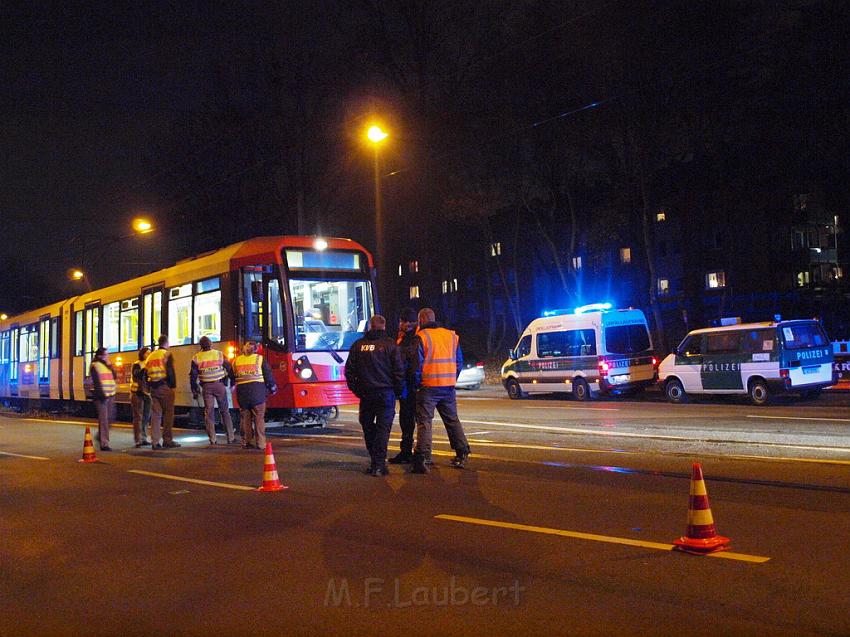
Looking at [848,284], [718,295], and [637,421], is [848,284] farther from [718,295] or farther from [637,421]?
[637,421]

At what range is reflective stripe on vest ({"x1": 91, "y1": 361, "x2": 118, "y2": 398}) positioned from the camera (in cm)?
1458

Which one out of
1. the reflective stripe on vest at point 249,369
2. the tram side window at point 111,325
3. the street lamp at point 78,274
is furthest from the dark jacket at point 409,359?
the street lamp at point 78,274

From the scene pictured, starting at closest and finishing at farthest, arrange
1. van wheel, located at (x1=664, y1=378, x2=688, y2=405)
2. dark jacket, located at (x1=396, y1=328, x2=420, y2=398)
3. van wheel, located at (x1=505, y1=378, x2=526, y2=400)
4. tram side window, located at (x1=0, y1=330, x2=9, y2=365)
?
dark jacket, located at (x1=396, y1=328, x2=420, y2=398), van wheel, located at (x1=664, y1=378, x2=688, y2=405), van wheel, located at (x1=505, y1=378, x2=526, y2=400), tram side window, located at (x1=0, y1=330, x2=9, y2=365)

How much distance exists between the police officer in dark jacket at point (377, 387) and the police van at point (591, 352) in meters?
14.2

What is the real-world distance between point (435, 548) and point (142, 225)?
3287 cm

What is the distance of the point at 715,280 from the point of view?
57344 millimetres

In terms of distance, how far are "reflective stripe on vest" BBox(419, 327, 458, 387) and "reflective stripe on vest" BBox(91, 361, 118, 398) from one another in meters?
6.82

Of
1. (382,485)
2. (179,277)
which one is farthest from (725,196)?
(382,485)

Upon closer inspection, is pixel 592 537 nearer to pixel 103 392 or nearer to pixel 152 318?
pixel 103 392

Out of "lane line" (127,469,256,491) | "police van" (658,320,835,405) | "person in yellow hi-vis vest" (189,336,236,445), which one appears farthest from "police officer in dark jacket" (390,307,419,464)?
"police van" (658,320,835,405)

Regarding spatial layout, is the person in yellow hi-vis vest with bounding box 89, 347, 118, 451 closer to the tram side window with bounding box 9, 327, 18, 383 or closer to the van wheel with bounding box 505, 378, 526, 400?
the van wheel with bounding box 505, 378, 526, 400

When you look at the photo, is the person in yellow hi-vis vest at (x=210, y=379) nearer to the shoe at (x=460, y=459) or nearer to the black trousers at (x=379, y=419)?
the black trousers at (x=379, y=419)

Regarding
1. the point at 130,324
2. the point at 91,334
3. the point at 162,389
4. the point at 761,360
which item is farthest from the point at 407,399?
the point at 91,334

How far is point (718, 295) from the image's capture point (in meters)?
56.9
